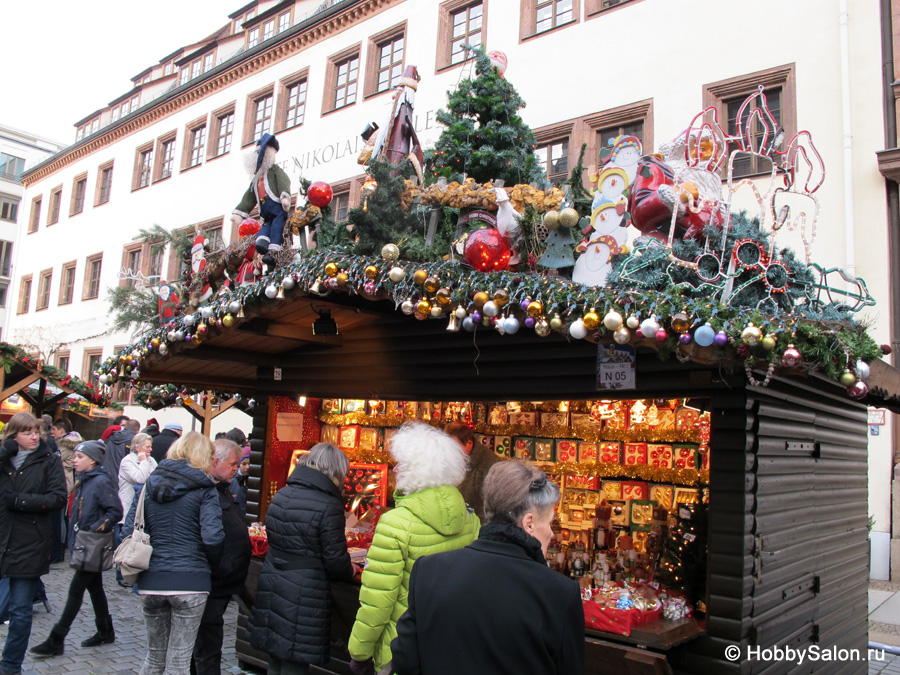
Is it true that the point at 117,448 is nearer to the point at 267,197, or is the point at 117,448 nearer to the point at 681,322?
the point at 267,197

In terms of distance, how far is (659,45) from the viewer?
1295 cm

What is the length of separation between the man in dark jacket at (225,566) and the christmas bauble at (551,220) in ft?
9.27

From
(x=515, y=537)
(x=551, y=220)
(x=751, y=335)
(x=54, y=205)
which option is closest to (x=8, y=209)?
(x=54, y=205)

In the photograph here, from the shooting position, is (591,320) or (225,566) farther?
(225,566)

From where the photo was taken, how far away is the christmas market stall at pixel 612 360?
4.50 meters

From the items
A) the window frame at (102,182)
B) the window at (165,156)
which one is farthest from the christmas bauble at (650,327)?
the window frame at (102,182)

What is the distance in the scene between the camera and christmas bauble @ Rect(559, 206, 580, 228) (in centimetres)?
523

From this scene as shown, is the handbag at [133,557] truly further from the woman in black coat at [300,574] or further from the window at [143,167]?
the window at [143,167]

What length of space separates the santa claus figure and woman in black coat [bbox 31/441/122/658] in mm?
2552

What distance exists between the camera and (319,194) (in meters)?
6.37

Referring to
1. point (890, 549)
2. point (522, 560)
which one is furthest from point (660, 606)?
point (890, 549)

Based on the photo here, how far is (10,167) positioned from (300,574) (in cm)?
5180

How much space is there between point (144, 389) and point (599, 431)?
7.43 m

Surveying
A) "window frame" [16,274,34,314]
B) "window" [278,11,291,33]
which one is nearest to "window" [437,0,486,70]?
"window" [278,11,291,33]
